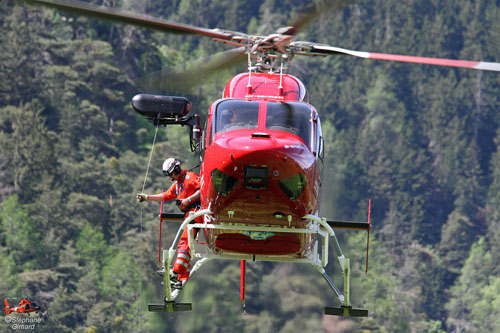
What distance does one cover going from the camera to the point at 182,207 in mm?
15875

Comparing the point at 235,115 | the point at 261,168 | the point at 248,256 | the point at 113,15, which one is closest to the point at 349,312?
the point at 248,256

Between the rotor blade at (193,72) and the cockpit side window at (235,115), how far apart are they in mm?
2861

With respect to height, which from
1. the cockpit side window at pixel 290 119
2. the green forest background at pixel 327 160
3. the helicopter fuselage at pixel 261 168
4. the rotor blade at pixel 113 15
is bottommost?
the green forest background at pixel 327 160

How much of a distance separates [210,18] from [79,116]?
100ft

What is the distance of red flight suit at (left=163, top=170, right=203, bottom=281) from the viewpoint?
52.3ft

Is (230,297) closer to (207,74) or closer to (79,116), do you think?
(207,74)

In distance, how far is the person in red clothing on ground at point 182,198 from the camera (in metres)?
15.9

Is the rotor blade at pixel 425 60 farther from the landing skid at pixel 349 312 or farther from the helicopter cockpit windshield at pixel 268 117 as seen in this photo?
the landing skid at pixel 349 312

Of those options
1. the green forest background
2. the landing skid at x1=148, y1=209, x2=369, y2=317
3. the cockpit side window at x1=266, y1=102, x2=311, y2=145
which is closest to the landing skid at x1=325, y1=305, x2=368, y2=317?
the landing skid at x1=148, y1=209, x2=369, y2=317

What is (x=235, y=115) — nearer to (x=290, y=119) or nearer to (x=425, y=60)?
(x=290, y=119)

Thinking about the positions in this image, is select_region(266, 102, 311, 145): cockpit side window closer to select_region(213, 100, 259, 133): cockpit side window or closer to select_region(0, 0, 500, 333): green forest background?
select_region(213, 100, 259, 133): cockpit side window

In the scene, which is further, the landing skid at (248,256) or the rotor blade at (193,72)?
the rotor blade at (193,72)

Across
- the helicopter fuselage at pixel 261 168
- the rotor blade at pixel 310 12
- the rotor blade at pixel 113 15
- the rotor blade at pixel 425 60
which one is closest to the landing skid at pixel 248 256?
the helicopter fuselage at pixel 261 168

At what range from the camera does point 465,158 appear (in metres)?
83.5
